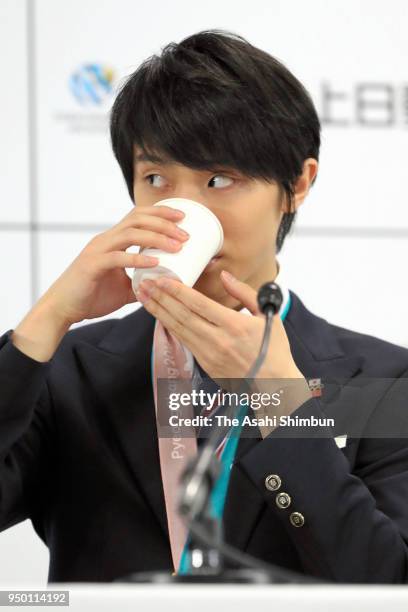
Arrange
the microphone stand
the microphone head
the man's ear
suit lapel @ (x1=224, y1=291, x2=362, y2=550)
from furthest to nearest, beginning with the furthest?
the man's ear
suit lapel @ (x1=224, y1=291, x2=362, y2=550)
the microphone head
the microphone stand

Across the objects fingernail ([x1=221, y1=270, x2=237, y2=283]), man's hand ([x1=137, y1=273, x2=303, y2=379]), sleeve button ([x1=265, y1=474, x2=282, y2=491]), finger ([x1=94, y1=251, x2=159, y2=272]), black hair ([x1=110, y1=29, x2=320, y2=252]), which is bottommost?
sleeve button ([x1=265, y1=474, x2=282, y2=491])

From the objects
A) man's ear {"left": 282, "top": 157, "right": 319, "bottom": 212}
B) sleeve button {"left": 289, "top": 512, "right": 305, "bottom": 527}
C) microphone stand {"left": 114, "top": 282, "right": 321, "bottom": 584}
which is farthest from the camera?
A: man's ear {"left": 282, "top": 157, "right": 319, "bottom": 212}

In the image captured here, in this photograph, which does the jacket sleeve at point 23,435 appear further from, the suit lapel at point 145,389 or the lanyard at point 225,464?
the lanyard at point 225,464

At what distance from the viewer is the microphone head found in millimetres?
938

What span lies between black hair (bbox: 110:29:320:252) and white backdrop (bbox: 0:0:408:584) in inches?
30.1

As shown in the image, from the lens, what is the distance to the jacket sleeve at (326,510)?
3.61ft

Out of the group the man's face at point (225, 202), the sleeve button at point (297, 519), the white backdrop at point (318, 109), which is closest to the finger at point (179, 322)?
Result: the man's face at point (225, 202)

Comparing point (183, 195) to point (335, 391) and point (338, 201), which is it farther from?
point (338, 201)

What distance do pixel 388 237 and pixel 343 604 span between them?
62.1 inches

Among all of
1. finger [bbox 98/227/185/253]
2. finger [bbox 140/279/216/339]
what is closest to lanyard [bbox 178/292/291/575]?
finger [bbox 140/279/216/339]

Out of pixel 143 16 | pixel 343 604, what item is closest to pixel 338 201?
pixel 143 16

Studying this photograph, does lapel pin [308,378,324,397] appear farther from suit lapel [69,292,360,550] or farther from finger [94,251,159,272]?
finger [94,251,159,272]

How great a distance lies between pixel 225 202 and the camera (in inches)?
49.5

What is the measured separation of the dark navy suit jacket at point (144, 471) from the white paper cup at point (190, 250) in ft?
0.60
